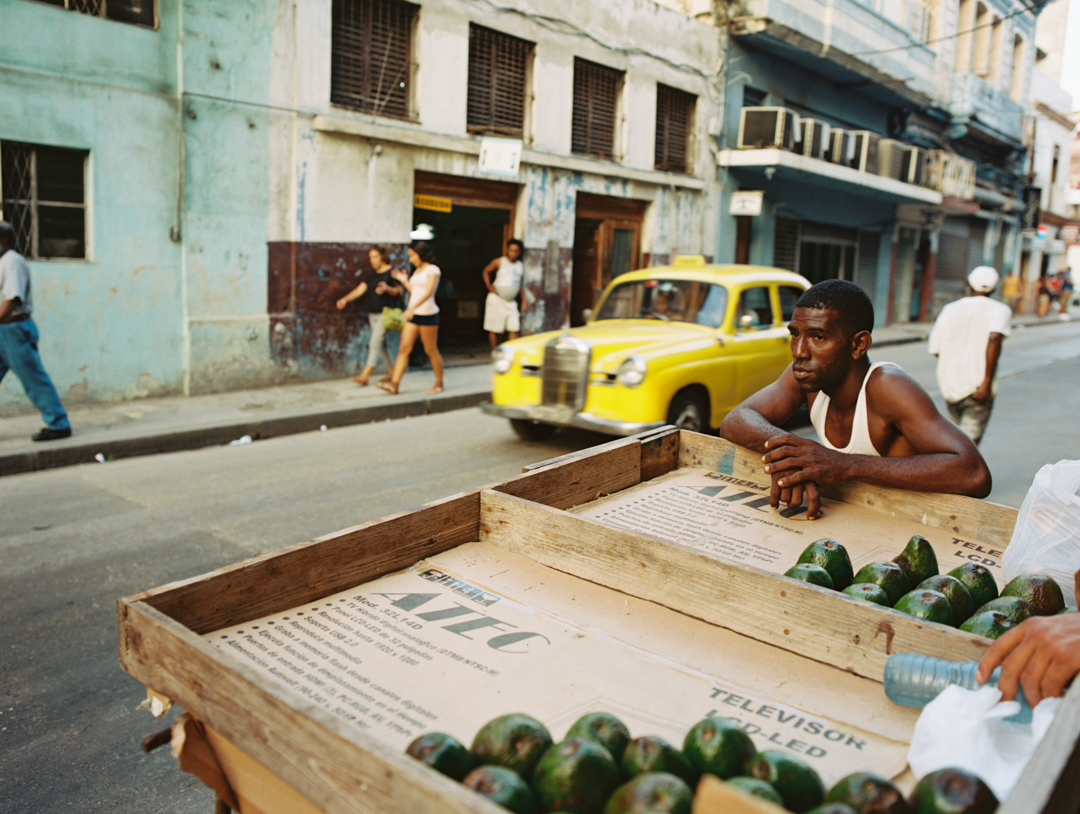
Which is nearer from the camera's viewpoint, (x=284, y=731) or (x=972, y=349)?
(x=284, y=731)

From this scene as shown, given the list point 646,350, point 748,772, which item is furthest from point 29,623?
point 646,350

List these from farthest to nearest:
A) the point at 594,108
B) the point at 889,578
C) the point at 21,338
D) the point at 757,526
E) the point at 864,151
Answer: the point at 864,151, the point at 594,108, the point at 21,338, the point at 757,526, the point at 889,578

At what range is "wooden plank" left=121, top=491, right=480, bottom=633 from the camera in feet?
5.96

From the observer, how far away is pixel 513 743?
1.39 metres

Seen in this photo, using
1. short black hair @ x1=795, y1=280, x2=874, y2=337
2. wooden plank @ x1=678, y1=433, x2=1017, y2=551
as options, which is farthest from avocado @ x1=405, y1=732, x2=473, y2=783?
short black hair @ x1=795, y1=280, x2=874, y2=337

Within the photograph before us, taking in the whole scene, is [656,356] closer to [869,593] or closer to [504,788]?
[869,593]

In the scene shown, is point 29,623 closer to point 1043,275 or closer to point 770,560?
point 770,560

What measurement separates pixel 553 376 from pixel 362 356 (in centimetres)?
538

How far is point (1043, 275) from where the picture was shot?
43125mm

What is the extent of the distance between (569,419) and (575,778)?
649cm

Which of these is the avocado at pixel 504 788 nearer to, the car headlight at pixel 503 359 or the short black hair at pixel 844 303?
the short black hair at pixel 844 303

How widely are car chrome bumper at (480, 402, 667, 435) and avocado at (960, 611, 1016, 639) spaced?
5.26 m

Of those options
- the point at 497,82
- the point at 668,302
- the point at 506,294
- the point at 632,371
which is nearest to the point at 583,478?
the point at 632,371

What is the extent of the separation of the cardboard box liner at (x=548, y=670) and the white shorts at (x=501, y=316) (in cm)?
1166
